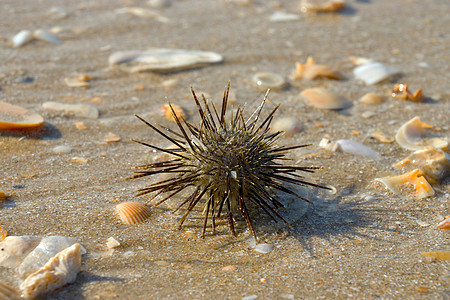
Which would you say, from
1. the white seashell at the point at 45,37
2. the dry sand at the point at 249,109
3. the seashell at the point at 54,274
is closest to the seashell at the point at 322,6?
the dry sand at the point at 249,109

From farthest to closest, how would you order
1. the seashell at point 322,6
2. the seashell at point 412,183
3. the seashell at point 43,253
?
1. the seashell at point 322,6
2. the seashell at point 412,183
3. the seashell at point 43,253

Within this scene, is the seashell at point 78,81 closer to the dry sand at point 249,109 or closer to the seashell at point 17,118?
the dry sand at point 249,109

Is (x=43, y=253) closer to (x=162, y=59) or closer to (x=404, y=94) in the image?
(x=162, y=59)

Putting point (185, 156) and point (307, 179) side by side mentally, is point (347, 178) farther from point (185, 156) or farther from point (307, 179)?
point (185, 156)

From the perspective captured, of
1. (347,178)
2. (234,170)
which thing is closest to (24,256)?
(234,170)

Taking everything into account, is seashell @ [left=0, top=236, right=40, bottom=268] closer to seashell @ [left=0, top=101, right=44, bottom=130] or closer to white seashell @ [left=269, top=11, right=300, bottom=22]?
seashell @ [left=0, top=101, right=44, bottom=130]

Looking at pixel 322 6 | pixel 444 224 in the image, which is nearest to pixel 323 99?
pixel 444 224

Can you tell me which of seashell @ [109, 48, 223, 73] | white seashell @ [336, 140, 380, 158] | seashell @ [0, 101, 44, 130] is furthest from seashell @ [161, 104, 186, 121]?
white seashell @ [336, 140, 380, 158]
